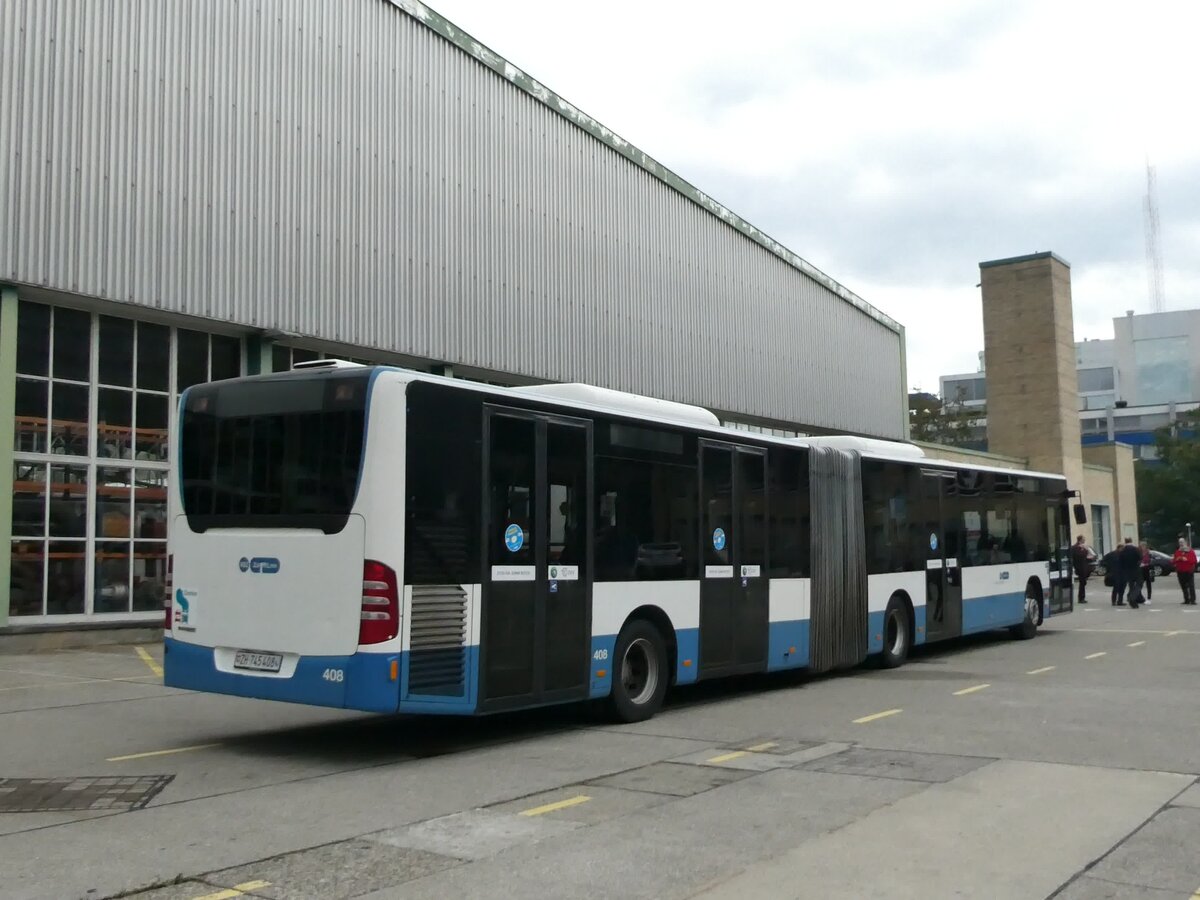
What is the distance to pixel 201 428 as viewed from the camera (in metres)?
9.93

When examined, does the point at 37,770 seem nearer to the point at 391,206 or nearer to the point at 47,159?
the point at 47,159

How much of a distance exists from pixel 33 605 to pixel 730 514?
11263 mm

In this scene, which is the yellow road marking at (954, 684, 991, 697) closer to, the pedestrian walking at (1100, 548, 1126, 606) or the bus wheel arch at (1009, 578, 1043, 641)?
the bus wheel arch at (1009, 578, 1043, 641)

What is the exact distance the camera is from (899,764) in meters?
8.96

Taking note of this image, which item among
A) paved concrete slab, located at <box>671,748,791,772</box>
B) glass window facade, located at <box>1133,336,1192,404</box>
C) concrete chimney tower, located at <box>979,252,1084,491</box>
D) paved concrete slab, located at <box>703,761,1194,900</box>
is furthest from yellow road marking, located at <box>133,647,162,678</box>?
glass window facade, located at <box>1133,336,1192,404</box>

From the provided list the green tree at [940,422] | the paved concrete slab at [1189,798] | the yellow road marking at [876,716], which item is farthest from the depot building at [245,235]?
the green tree at [940,422]

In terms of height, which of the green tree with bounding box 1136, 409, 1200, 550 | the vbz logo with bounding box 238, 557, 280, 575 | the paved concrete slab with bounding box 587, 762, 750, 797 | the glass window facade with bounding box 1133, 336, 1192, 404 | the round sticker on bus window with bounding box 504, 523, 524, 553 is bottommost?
the paved concrete slab with bounding box 587, 762, 750, 797

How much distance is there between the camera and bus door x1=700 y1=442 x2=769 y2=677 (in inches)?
490

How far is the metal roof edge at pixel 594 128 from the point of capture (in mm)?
24172

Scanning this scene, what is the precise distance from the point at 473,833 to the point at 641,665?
4.90m

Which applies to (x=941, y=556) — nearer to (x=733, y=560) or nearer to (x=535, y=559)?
(x=733, y=560)

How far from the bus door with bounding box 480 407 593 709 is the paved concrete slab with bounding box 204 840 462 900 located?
2.98 metres

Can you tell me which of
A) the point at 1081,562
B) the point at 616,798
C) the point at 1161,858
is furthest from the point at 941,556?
the point at 1081,562

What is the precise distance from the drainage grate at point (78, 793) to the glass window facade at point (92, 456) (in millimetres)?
10485
